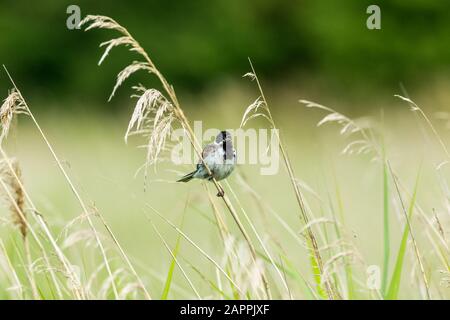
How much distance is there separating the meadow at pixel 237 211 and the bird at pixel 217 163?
59 mm

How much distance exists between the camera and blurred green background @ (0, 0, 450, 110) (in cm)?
1684

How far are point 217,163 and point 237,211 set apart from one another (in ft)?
9.16

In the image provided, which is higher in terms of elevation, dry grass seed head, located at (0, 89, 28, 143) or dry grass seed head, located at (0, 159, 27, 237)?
dry grass seed head, located at (0, 89, 28, 143)

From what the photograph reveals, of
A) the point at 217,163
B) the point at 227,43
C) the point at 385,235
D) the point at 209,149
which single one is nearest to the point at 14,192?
the point at 217,163

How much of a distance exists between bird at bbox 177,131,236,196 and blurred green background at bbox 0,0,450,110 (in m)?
13.2

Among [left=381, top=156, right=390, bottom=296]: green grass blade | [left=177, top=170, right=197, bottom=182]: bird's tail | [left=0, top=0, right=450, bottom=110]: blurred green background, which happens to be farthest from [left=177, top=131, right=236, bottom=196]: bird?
[left=0, top=0, right=450, bottom=110]: blurred green background

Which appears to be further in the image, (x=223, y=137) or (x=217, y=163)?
(x=223, y=137)

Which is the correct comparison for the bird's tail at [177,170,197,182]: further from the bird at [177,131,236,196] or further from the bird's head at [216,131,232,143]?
the bird's head at [216,131,232,143]

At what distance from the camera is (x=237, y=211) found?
6.22 meters

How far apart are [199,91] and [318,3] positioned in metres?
3.04

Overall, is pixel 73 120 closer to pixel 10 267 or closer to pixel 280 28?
pixel 280 28

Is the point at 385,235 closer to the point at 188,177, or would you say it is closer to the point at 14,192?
the point at 188,177
